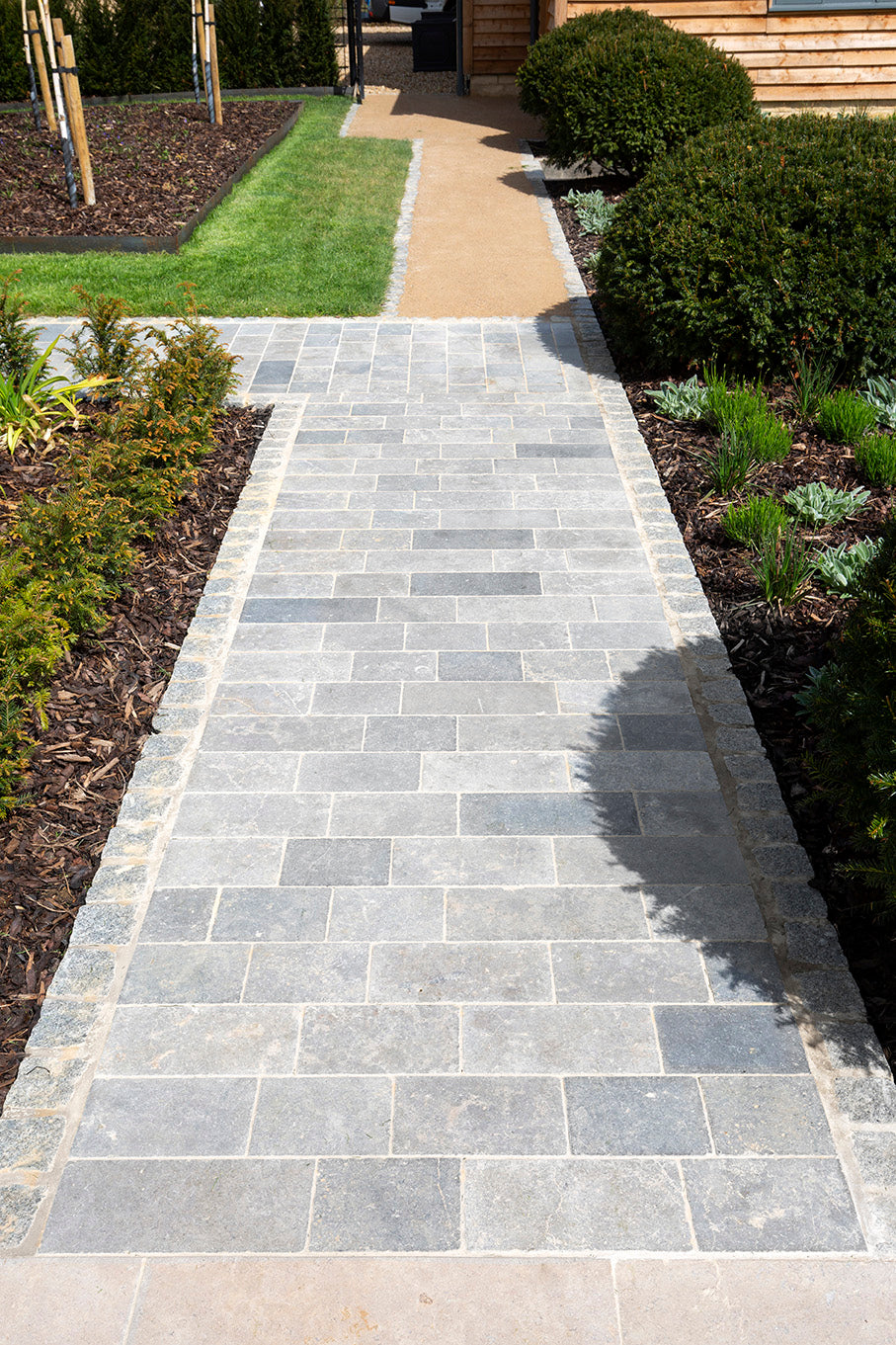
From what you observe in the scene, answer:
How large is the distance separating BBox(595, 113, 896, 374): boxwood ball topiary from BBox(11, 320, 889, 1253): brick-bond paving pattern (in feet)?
7.40

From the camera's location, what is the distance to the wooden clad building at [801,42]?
1300cm

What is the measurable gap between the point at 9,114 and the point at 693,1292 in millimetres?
17879

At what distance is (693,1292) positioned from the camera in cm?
235

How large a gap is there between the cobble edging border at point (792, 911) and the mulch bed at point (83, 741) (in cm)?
225

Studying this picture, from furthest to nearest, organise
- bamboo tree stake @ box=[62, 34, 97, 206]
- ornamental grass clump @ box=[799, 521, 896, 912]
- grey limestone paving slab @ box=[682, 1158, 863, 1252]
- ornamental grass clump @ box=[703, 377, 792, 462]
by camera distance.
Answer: bamboo tree stake @ box=[62, 34, 97, 206] → ornamental grass clump @ box=[703, 377, 792, 462] → ornamental grass clump @ box=[799, 521, 896, 912] → grey limestone paving slab @ box=[682, 1158, 863, 1252]

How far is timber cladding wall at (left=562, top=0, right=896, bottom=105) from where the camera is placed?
42.8 feet

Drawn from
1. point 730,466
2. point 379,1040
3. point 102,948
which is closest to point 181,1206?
point 379,1040

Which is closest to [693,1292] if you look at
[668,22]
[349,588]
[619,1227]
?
[619,1227]

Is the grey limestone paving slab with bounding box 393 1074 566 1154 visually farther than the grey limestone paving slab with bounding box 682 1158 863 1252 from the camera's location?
Yes

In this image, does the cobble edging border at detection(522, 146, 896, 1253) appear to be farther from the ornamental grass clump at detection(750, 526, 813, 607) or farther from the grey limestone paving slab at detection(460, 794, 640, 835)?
the grey limestone paving slab at detection(460, 794, 640, 835)

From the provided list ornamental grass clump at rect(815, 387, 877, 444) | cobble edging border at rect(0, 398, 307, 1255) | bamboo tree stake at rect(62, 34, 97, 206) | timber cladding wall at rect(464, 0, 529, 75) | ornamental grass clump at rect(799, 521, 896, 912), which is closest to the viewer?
cobble edging border at rect(0, 398, 307, 1255)

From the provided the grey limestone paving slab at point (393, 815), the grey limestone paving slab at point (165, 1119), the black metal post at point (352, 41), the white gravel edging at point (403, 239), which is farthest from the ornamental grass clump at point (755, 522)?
the black metal post at point (352, 41)

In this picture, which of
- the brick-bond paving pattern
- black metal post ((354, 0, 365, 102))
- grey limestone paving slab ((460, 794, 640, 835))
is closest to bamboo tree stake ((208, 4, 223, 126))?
black metal post ((354, 0, 365, 102))

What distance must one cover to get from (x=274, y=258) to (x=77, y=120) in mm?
2369
